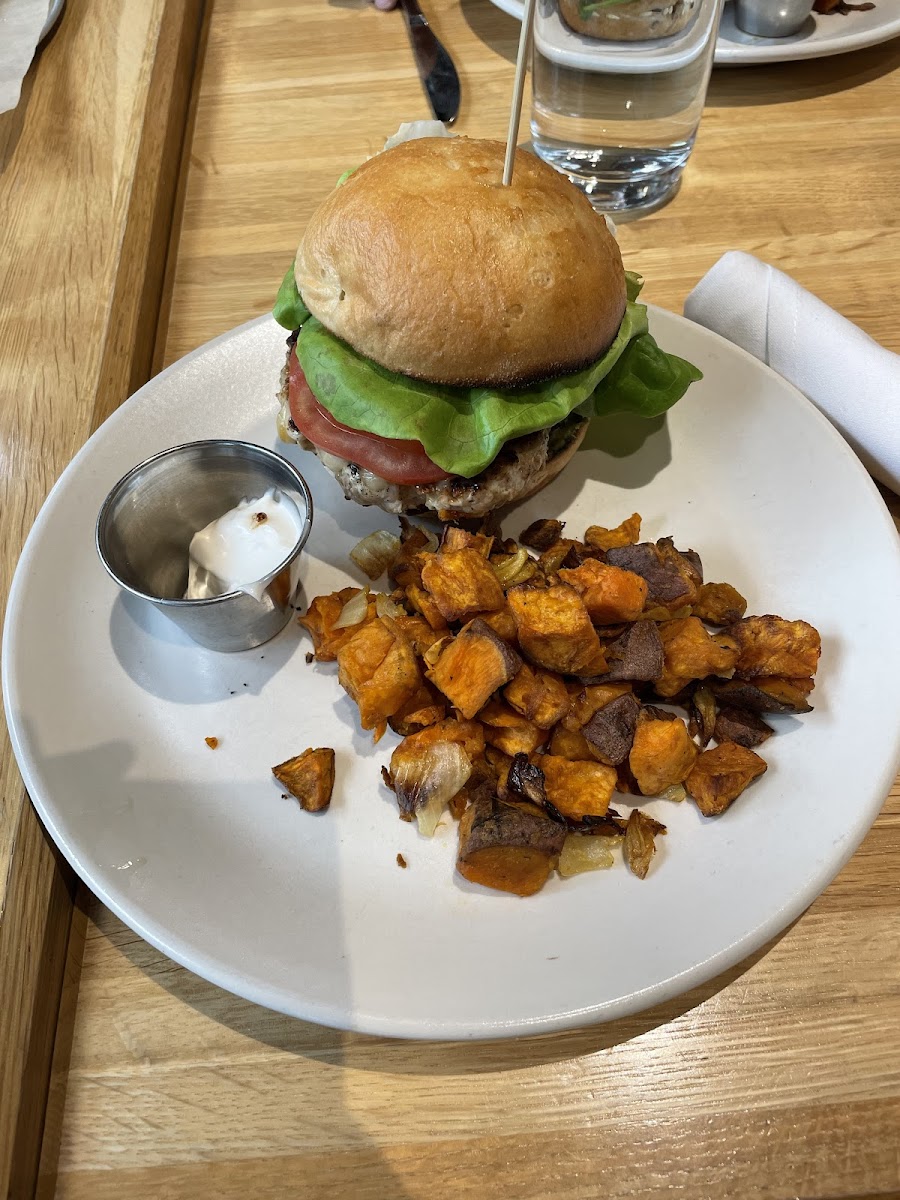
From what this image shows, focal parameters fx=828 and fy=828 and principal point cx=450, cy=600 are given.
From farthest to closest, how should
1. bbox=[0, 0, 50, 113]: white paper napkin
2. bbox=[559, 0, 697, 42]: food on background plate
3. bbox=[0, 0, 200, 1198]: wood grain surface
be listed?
bbox=[0, 0, 50, 113]: white paper napkin < bbox=[559, 0, 697, 42]: food on background plate < bbox=[0, 0, 200, 1198]: wood grain surface

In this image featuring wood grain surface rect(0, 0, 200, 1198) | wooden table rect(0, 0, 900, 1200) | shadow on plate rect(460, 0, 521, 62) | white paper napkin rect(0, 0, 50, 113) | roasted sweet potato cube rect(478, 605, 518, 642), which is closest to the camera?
wooden table rect(0, 0, 900, 1200)

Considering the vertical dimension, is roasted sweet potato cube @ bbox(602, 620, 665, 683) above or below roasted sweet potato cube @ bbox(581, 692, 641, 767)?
above

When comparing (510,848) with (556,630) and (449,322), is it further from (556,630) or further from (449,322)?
(449,322)

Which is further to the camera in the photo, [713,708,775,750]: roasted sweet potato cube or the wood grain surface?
[713,708,775,750]: roasted sweet potato cube

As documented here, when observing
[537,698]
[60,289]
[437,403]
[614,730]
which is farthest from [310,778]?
[60,289]

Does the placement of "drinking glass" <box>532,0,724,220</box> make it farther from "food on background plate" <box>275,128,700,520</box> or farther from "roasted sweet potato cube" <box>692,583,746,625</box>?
"roasted sweet potato cube" <box>692,583,746,625</box>

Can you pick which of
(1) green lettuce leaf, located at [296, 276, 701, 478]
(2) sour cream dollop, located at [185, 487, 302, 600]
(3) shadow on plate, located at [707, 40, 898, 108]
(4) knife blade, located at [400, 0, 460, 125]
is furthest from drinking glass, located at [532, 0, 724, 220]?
(2) sour cream dollop, located at [185, 487, 302, 600]

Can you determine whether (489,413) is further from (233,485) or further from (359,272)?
(233,485)

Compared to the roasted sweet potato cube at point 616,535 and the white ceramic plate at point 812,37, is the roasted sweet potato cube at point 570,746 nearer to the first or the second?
the roasted sweet potato cube at point 616,535

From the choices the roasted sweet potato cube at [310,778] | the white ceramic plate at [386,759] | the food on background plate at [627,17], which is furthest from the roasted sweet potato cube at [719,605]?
the food on background plate at [627,17]
